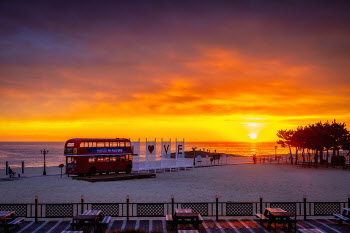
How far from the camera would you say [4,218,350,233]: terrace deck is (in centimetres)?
1326

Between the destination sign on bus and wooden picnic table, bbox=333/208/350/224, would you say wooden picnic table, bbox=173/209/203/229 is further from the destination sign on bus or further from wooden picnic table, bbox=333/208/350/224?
the destination sign on bus

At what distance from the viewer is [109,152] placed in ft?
125

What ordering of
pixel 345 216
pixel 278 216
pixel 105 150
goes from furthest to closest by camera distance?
pixel 105 150 < pixel 345 216 < pixel 278 216

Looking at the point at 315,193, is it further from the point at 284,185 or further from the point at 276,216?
the point at 276,216

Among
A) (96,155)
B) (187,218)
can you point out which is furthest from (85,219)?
(96,155)

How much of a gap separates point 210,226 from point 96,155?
25.6 metres

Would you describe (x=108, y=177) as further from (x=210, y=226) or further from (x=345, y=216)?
(x=345, y=216)

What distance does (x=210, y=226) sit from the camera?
13.9 meters

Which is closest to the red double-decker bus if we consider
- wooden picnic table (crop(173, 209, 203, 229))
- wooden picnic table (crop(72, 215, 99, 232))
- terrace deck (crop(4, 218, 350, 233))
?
terrace deck (crop(4, 218, 350, 233))

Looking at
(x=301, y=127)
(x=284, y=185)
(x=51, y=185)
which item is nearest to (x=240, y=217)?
(x=284, y=185)

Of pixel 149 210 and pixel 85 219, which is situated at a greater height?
pixel 85 219

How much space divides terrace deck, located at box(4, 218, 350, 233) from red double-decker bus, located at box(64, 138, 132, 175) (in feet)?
70.3

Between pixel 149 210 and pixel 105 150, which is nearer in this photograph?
pixel 149 210

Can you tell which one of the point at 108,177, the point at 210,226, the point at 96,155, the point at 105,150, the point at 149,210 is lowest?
the point at 108,177
